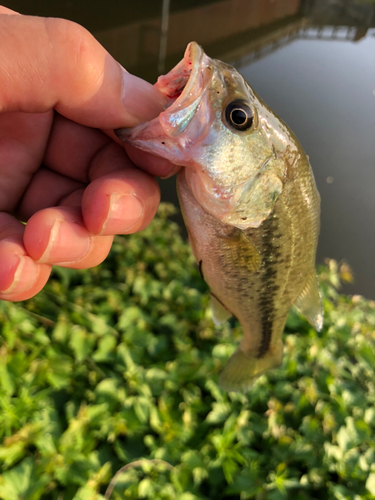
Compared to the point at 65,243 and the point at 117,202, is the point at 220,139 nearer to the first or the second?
the point at 117,202

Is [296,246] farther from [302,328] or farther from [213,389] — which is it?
[302,328]

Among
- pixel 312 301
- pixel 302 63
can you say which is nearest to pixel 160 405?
pixel 312 301

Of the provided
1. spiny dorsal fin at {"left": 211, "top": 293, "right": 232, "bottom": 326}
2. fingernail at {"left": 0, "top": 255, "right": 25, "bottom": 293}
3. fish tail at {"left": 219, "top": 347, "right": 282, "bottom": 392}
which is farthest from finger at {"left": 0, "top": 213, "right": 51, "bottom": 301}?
fish tail at {"left": 219, "top": 347, "right": 282, "bottom": 392}

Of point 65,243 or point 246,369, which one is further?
point 246,369

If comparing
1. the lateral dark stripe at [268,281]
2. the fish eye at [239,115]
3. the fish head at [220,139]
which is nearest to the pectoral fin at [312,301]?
the lateral dark stripe at [268,281]

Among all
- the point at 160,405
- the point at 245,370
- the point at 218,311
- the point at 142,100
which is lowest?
the point at 160,405

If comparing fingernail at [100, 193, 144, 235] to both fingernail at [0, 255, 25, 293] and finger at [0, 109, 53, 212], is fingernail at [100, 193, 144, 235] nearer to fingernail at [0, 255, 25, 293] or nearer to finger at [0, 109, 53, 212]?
fingernail at [0, 255, 25, 293]

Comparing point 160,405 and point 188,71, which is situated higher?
point 188,71
